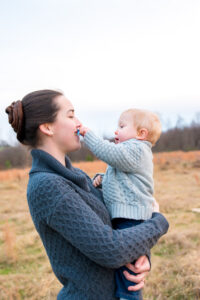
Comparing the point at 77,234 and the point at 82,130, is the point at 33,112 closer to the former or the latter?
the point at 82,130

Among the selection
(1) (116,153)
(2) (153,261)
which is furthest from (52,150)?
(2) (153,261)

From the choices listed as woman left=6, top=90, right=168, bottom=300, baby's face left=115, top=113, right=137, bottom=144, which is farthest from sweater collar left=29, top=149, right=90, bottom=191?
baby's face left=115, top=113, right=137, bottom=144

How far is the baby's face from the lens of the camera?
1.75 metres

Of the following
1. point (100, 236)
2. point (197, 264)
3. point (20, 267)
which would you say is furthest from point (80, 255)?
point (20, 267)

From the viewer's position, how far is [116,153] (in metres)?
1.54

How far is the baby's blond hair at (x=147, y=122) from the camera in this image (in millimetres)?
1752

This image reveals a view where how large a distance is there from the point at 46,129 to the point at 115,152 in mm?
374

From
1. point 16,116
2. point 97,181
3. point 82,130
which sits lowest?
point 97,181

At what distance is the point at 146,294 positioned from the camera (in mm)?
3080

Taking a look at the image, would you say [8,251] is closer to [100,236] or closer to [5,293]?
[5,293]

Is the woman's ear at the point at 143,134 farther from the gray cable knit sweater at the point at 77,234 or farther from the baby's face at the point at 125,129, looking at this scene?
the gray cable knit sweater at the point at 77,234

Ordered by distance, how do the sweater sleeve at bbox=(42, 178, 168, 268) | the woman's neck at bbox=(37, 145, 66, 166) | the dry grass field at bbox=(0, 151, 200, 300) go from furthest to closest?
the dry grass field at bbox=(0, 151, 200, 300)
the woman's neck at bbox=(37, 145, 66, 166)
the sweater sleeve at bbox=(42, 178, 168, 268)

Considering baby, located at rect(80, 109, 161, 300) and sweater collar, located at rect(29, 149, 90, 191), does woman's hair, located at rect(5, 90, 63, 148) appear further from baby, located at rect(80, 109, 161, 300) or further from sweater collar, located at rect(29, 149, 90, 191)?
baby, located at rect(80, 109, 161, 300)

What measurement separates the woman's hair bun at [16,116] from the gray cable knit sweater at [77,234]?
0.49 feet
